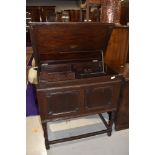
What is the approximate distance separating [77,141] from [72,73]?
2.46 feet

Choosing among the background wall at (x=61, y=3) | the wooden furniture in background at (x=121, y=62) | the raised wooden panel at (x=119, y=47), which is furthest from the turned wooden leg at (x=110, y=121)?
the background wall at (x=61, y=3)

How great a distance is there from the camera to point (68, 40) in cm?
188

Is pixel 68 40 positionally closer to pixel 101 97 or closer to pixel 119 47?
pixel 101 97

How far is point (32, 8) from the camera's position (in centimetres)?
826

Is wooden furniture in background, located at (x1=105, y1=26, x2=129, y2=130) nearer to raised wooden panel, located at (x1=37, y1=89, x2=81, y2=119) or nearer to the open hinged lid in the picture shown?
the open hinged lid

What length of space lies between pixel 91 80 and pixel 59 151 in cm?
81

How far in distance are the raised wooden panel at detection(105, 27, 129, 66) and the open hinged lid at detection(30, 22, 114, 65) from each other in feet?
0.99

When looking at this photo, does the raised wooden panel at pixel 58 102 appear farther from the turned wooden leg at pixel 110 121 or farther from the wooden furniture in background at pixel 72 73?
the turned wooden leg at pixel 110 121

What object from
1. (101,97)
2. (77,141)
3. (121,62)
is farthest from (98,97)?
(121,62)

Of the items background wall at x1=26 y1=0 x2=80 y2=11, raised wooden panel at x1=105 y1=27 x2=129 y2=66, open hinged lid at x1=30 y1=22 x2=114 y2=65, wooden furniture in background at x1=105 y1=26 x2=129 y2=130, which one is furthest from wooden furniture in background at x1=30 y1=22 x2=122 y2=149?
background wall at x1=26 y1=0 x2=80 y2=11
